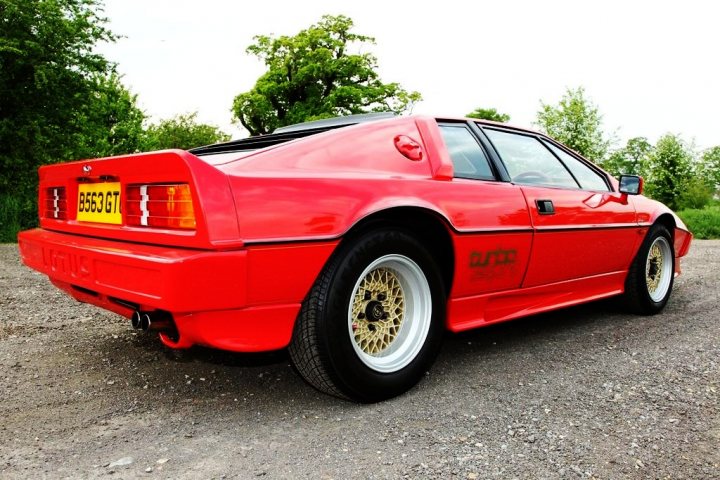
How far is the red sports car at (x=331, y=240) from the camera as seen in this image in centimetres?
215

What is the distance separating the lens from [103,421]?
7.87 ft

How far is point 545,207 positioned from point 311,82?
106 feet

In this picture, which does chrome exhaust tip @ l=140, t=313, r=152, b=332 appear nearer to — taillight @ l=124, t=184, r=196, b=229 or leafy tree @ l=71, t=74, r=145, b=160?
taillight @ l=124, t=184, r=196, b=229

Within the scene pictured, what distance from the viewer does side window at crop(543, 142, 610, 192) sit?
12.8 feet

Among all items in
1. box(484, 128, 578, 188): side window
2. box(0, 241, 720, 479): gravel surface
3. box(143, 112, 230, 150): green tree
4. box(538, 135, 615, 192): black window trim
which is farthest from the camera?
box(143, 112, 230, 150): green tree

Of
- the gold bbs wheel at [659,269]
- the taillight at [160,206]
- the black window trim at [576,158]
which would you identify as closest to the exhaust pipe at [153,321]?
the taillight at [160,206]

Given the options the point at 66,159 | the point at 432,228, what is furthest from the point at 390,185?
the point at 66,159

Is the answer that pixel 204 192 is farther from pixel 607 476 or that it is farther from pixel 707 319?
pixel 707 319

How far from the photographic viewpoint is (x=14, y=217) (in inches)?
472

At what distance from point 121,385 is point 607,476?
7.21 ft

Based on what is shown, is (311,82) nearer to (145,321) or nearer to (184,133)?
(184,133)

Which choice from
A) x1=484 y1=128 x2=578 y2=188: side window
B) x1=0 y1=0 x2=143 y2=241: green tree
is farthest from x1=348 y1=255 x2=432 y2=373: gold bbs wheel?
x1=0 y1=0 x2=143 y2=241: green tree

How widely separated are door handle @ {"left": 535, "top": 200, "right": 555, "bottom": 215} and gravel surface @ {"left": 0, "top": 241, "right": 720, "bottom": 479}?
0.84m

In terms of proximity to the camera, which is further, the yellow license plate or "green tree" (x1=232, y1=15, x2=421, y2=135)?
"green tree" (x1=232, y1=15, x2=421, y2=135)
